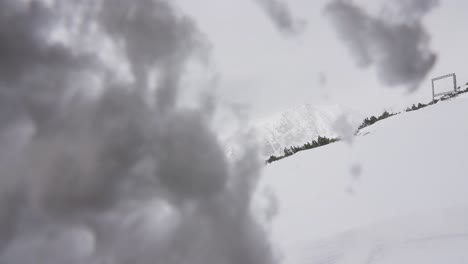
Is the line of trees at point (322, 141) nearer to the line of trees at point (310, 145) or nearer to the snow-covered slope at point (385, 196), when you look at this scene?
the line of trees at point (310, 145)

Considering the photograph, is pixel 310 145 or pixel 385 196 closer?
pixel 385 196

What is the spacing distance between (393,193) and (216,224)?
489 centimetres

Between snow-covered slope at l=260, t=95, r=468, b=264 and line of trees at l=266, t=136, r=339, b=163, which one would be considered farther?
line of trees at l=266, t=136, r=339, b=163

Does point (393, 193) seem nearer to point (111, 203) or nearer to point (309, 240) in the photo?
point (309, 240)

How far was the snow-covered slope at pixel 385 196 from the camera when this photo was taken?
4.65 m

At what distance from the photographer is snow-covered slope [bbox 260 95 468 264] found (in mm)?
4648

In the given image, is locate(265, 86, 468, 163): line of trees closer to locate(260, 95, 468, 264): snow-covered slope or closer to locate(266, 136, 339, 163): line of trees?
locate(266, 136, 339, 163): line of trees

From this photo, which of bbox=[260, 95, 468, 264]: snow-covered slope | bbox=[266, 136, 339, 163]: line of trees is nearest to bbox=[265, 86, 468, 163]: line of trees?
bbox=[266, 136, 339, 163]: line of trees

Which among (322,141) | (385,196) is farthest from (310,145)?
(385,196)

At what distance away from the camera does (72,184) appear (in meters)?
2.00

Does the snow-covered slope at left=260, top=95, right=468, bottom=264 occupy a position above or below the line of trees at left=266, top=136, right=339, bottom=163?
below

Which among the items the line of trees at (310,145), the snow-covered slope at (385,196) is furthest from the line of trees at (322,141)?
the snow-covered slope at (385,196)

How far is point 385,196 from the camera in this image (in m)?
6.60

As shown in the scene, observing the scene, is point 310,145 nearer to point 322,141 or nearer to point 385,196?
point 322,141
